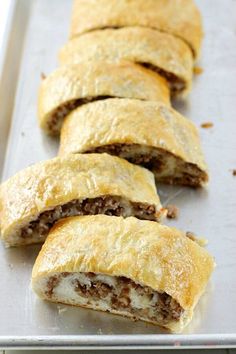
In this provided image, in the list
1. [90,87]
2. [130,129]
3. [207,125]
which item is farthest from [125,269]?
[207,125]

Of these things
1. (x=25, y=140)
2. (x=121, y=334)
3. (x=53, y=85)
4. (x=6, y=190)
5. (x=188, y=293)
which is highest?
(x=53, y=85)

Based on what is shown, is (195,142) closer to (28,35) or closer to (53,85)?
(53,85)

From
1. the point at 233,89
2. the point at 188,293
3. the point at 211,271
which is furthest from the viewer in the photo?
the point at 233,89

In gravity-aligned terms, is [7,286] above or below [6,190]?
below

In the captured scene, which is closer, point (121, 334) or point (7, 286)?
point (121, 334)

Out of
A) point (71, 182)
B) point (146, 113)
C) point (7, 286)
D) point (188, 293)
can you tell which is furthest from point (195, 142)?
point (7, 286)

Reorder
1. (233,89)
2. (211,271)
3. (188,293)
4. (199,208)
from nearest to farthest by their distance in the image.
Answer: (188,293)
(211,271)
(199,208)
(233,89)

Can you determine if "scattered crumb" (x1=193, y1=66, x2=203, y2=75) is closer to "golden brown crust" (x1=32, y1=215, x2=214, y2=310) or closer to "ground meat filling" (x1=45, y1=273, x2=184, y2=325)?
"golden brown crust" (x1=32, y1=215, x2=214, y2=310)

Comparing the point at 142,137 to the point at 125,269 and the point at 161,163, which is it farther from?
the point at 125,269
